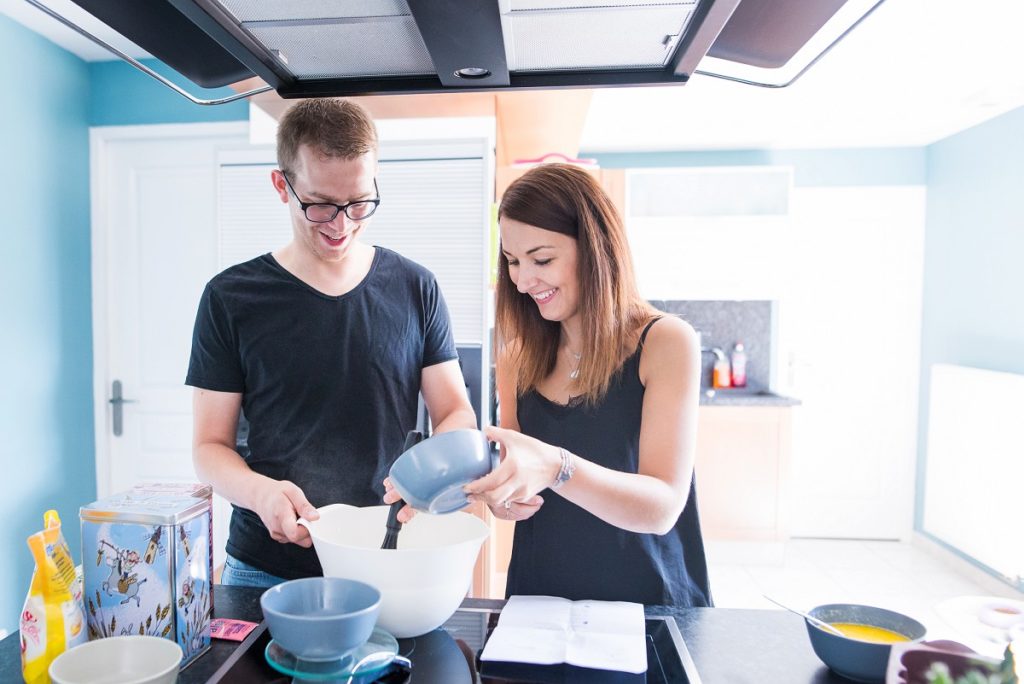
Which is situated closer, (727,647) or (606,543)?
(727,647)

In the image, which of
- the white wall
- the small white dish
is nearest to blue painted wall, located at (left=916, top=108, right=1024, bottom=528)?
the white wall

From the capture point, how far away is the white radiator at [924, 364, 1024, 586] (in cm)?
322

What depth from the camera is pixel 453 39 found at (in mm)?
750

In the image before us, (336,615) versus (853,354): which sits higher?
(853,354)

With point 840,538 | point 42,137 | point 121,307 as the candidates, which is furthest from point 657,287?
point 42,137

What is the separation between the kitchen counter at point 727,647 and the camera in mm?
843

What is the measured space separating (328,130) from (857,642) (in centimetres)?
112

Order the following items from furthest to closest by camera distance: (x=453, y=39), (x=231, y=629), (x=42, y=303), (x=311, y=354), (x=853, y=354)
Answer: (x=853, y=354)
(x=42, y=303)
(x=311, y=354)
(x=231, y=629)
(x=453, y=39)

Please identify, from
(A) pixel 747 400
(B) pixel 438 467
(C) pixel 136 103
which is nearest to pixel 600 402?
(B) pixel 438 467

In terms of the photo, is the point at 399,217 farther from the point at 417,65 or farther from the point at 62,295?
the point at 62,295

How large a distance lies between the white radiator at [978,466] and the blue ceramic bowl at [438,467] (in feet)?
11.1

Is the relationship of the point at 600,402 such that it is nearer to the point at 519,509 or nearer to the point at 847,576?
the point at 519,509

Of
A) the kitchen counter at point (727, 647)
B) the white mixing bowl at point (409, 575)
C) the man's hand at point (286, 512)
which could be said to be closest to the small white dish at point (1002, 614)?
the kitchen counter at point (727, 647)

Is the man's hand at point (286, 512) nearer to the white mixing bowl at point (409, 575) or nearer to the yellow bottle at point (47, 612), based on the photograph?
the white mixing bowl at point (409, 575)
